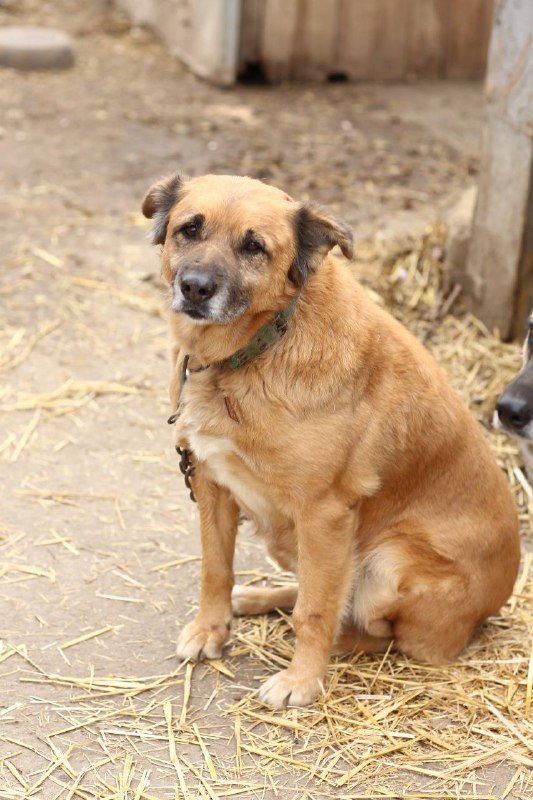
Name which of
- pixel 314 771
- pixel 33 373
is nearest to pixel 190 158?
pixel 33 373

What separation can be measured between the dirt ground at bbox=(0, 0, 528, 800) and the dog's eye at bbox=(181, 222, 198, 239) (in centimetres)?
155

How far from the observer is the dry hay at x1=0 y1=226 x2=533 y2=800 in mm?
3266

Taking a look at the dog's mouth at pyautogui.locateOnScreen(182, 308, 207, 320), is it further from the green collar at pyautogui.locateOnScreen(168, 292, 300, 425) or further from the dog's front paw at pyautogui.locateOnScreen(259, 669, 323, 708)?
the dog's front paw at pyautogui.locateOnScreen(259, 669, 323, 708)

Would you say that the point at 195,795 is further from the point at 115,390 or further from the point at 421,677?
the point at 115,390

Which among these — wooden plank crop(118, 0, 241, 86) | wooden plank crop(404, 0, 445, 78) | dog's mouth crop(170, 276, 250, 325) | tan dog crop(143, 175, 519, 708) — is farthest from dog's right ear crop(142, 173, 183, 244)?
wooden plank crop(404, 0, 445, 78)

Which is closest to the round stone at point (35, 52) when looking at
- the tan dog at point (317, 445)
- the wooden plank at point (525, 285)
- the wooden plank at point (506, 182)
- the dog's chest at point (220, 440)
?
the wooden plank at point (506, 182)

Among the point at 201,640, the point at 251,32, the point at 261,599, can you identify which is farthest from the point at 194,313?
the point at 251,32

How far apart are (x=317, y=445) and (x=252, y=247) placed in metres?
0.67

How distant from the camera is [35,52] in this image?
411 inches

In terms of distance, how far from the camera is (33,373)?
5.75 meters

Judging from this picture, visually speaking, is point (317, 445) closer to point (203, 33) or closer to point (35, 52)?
point (203, 33)

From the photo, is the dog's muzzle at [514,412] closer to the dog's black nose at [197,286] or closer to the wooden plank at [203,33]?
the dog's black nose at [197,286]

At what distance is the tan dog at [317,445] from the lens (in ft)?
11.0

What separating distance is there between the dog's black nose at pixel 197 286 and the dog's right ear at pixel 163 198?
0.38 m
